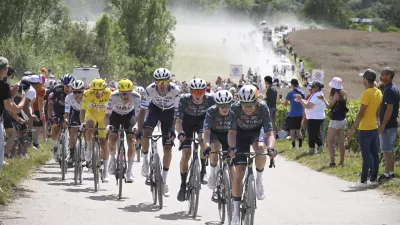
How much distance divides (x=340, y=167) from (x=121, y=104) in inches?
226

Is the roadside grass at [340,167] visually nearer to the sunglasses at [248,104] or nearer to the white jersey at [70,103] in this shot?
the sunglasses at [248,104]

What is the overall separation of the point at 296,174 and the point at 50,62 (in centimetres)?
4178

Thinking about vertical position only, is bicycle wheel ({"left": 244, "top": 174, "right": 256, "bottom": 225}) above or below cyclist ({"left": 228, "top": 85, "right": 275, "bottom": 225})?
below

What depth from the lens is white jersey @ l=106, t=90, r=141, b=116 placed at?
620 inches

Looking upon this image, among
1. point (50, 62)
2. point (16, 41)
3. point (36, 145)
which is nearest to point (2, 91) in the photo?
point (36, 145)

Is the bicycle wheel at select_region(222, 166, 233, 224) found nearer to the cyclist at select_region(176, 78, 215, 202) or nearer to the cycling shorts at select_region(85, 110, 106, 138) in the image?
the cyclist at select_region(176, 78, 215, 202)

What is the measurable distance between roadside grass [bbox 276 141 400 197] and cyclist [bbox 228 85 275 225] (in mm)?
3999

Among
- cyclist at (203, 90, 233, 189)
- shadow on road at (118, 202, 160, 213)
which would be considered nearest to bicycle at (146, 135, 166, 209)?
shadow on road at (118, 202, 160, 213)

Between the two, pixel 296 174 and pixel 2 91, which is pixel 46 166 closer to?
pixel 296 174

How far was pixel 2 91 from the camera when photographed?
40.4ft

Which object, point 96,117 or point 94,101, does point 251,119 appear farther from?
point 96,117

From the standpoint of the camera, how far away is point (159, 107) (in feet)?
49.8

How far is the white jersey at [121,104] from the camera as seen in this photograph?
15.7 metres

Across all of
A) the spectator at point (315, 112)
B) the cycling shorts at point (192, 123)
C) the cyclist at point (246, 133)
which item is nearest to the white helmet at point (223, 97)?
the cyclist at point (246, 133)
